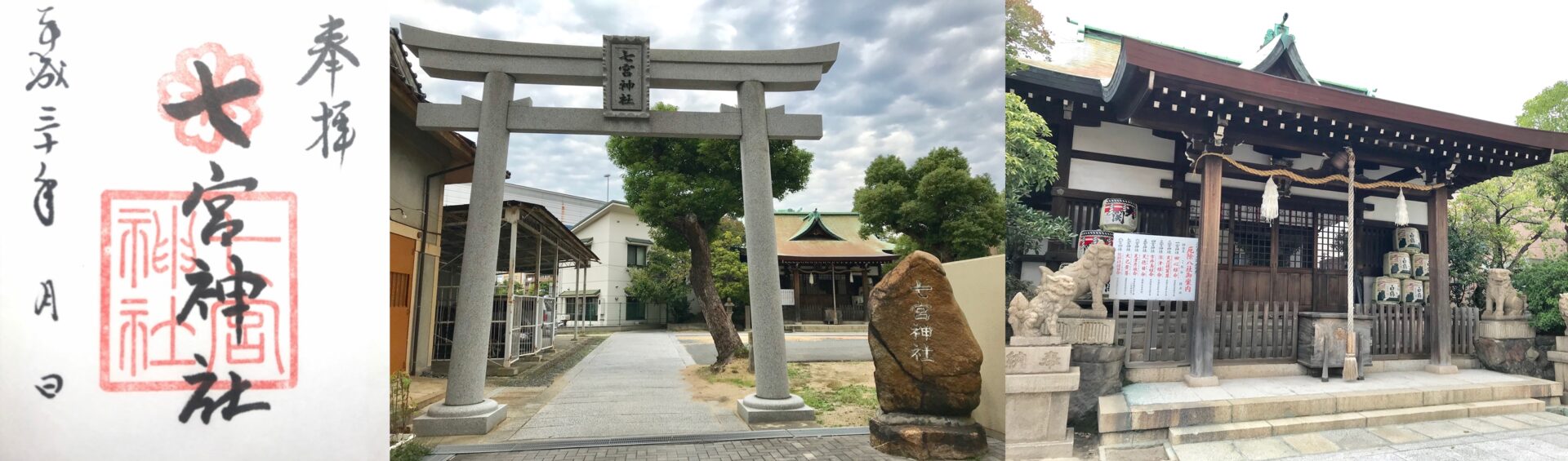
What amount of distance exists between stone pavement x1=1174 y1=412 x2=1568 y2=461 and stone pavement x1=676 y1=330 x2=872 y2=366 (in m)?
4.35

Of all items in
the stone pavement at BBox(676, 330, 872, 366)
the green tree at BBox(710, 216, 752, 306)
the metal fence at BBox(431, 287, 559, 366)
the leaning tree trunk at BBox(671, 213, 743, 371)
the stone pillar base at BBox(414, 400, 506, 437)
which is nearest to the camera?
the stone pillar base at BBox(414, 400, 506, 437)

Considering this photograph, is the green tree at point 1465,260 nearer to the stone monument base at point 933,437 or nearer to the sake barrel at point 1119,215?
the sake barrel at point 1119,215

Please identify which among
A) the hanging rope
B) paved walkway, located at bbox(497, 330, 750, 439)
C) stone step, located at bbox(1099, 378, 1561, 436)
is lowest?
paved walkway, located at bbox(497, 330, 750, 439)

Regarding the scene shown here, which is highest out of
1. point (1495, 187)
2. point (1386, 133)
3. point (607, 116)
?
point (607, 116)

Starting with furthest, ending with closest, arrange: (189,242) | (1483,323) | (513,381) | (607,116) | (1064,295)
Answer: (513,381)
(607,116)
(1483,323)
(1064,295)
(189,242)

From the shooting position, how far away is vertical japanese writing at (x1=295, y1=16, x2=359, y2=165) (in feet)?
9.16

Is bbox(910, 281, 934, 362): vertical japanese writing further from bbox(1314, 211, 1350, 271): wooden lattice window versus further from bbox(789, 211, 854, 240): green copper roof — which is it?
bbox(789, 211, 854, 240): green copper roof

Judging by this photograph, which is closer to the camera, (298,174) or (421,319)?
(298,174)

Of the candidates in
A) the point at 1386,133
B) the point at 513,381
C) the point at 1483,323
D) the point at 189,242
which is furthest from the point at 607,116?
the point at 1483,323

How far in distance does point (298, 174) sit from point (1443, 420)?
5.71 meters

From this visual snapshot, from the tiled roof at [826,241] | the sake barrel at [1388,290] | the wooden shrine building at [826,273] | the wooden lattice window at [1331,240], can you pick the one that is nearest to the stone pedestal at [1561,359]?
the sake barrel at [1388,290]

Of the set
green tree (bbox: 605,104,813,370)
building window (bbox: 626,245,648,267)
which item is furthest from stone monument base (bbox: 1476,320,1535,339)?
building window (bbox: 626,245,648,267)

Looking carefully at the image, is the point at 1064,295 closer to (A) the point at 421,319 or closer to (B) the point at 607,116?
(B) the point at 607,116

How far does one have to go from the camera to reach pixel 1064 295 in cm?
298
